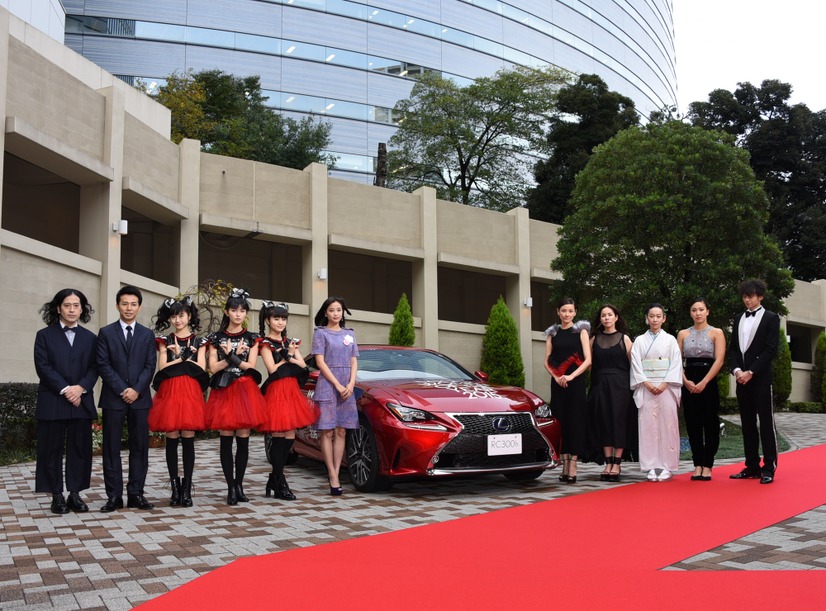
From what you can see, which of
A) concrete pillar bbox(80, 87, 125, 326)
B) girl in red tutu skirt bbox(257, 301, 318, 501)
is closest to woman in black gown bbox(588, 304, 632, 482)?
girl in red tutu skirt bbox(257, 301, 318, 501)

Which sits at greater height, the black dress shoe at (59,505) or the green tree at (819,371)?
the green tree at (819,371)

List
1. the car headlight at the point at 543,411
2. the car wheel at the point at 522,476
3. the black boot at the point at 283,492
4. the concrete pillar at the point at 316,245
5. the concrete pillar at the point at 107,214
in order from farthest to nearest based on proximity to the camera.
Result: the concrete pillar at the point at 316,245 → the concrete pillar at the point at 107,214 → the car wheel at the point at 522,476 → the car headlight at the point at 543,411 → the black boot at the point at 283,492

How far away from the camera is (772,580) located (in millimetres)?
3783

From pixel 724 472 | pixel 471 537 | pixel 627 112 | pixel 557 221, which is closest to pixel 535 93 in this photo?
pixel 627 112

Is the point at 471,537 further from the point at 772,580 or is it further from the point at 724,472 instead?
the point at 724,472

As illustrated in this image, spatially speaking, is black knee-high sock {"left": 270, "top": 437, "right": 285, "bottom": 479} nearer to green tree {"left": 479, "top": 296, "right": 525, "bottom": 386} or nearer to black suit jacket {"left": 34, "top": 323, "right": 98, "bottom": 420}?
black suit jacket {"left": 34, "top": 323, "right": 98, "bottom": 420}

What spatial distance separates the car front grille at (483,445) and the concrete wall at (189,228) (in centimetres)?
894

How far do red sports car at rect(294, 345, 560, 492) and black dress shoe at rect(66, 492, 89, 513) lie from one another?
93.3 inches

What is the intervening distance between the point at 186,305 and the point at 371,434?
6.57 ft

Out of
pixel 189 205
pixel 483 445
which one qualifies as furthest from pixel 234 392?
pixel 189 205

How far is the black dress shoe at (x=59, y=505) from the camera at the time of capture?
612 cm


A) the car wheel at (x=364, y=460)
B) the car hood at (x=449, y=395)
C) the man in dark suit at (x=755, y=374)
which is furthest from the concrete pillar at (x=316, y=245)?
the man in dark suit at (x=755, y=374)

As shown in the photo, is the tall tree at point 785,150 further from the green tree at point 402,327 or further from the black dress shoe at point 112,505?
the black dress shoe at point 112,505

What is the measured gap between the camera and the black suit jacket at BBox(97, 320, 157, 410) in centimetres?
623
